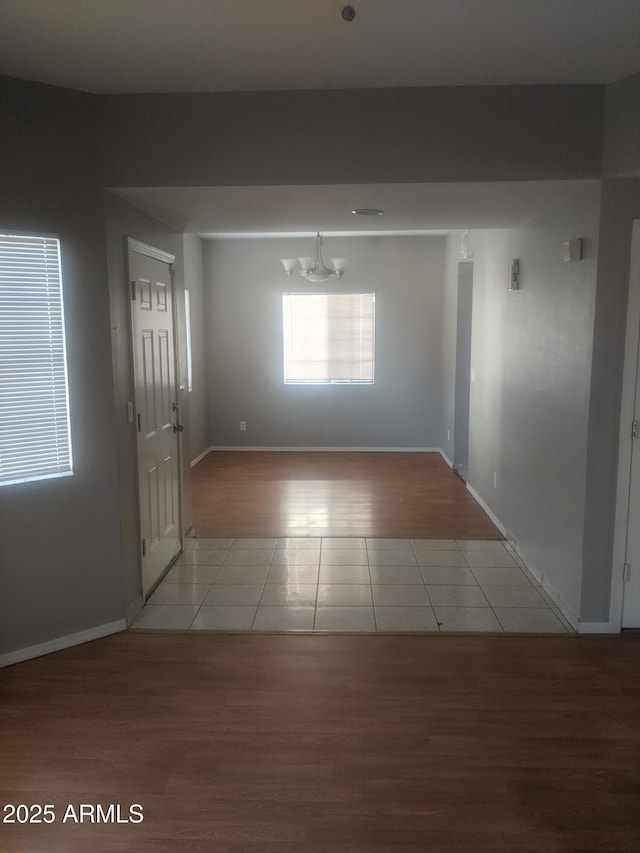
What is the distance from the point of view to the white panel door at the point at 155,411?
355 cm

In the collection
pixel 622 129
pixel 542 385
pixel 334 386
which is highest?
pixel 622 129

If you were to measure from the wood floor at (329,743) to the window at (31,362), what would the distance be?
101 centimetres

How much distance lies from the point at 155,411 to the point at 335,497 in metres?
2.47

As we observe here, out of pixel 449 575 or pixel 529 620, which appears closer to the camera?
pixel 529 620

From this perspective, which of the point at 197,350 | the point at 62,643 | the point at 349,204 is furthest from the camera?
the point at 197,350

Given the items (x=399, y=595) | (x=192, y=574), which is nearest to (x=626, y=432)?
(x=399, y=595)

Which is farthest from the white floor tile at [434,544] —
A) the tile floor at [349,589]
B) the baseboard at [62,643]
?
the baseboard at [62,643]

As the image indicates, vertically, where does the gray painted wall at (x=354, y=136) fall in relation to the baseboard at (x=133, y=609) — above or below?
above

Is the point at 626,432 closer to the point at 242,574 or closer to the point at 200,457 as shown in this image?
the point at 242,574

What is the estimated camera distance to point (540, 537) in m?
3.87

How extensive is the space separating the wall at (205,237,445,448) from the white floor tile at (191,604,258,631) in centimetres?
464

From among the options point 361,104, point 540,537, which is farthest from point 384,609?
point 361,104

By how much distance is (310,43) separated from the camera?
248 cm

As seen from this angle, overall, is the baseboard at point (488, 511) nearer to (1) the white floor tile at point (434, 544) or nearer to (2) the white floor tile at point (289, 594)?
(1) the white floor tile at point (434, 544)
